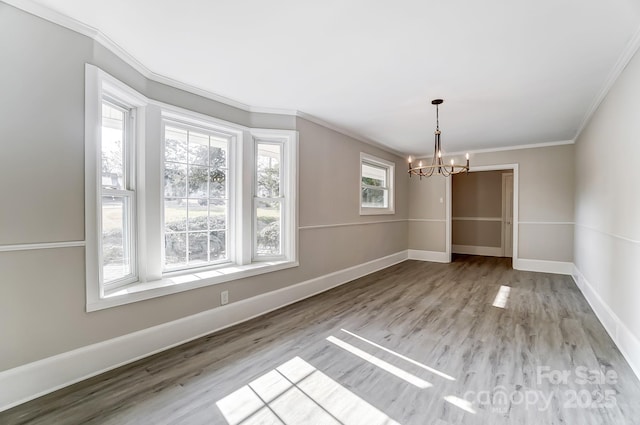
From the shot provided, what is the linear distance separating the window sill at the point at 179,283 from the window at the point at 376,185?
238cm

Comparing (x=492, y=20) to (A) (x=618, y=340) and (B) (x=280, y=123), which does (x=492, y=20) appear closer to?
(B) (x=280, y=123)

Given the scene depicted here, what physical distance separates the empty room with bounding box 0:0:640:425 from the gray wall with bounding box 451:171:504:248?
315 cm

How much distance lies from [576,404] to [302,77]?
3189 mm

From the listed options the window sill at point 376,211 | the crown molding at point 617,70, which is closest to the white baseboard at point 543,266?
the window sill at point 376,211

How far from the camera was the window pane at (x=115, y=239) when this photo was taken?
7.89 feet

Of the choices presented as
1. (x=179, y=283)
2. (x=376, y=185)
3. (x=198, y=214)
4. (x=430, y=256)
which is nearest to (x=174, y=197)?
(x=198, y=214)

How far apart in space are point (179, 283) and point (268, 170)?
1.72m

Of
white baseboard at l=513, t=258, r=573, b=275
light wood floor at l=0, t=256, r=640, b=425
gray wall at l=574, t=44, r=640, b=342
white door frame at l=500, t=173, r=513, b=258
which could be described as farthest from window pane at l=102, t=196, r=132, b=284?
white door frame at l=500, t=173, r=513, b=258

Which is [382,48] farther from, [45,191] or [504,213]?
[504,213]

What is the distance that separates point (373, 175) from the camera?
5.88m

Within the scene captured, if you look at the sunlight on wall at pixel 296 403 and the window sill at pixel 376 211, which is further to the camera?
the window sill at pixel 376 211

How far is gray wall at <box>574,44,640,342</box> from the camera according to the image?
230cm

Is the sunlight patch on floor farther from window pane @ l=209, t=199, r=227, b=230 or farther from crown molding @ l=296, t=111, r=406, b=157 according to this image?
crown molding @ l=296, t=111, r=406, b=157

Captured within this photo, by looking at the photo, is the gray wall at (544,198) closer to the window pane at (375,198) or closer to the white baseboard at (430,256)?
the white baseboard at (430,256)
